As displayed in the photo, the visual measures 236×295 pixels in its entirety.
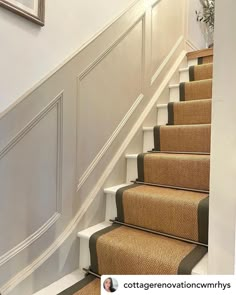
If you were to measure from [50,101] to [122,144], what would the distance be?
689mm

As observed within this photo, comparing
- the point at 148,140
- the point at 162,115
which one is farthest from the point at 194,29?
the point at 148,140

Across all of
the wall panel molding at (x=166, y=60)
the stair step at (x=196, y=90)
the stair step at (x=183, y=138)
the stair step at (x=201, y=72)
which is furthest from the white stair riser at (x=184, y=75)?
the stair step at (x=183, y=138)

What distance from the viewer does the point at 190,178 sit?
1540mm

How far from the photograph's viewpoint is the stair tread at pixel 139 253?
1.10 meters

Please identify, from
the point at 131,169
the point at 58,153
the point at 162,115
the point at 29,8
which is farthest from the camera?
the point at 162,115

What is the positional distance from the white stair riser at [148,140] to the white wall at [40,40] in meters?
0.82

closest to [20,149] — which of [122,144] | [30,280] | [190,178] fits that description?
[30,280]

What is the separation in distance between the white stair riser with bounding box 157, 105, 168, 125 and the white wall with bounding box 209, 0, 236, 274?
1306mm

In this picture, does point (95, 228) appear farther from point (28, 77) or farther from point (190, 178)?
point (28, 77)

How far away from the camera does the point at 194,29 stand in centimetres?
301

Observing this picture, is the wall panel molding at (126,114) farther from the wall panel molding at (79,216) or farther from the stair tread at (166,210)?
the stair tread at (166,210)

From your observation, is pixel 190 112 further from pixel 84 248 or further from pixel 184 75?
pixel 84 248

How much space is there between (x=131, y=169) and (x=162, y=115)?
0.62m

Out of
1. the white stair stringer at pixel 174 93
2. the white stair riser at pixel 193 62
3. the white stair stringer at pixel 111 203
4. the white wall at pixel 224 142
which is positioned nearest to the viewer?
the white wall at pixel 224 142
